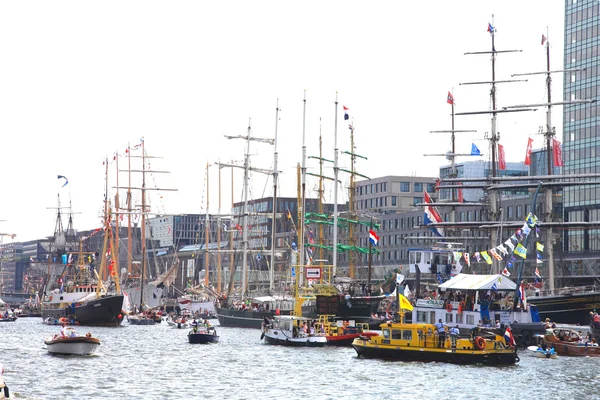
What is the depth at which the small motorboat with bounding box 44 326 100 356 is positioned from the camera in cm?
6938

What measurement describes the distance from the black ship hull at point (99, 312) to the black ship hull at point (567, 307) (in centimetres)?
5293

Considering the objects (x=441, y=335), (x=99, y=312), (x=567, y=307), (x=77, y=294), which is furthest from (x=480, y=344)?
(x=77, y=294)

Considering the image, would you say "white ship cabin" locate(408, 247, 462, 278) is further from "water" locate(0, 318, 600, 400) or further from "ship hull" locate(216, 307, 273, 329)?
"ship hull" locate(216, 307, 273, 329)

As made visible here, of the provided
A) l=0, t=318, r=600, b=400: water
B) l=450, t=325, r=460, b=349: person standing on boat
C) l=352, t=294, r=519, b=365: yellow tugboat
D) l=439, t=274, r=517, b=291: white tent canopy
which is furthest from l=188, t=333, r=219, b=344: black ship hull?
l=450, t=325, r=460, b=349: person standing on boat

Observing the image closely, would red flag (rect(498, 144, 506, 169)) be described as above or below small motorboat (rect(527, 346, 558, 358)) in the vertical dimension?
above

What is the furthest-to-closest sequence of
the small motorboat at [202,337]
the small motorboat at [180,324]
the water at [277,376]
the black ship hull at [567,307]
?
1. the small motorboat at [180,324]
2. the black ship hull at [567,307]
3. the small motorboat at [202,337]
4. the water at [277,376]

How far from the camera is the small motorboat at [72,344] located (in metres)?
69.4

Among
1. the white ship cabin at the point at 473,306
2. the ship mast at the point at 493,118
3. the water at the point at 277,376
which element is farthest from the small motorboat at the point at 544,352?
the ship mast at the point at 493,118

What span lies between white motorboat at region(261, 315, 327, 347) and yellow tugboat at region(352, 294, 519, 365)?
1378 centimetres

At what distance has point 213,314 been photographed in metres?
176

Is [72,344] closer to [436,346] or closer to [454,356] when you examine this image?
[436,346]

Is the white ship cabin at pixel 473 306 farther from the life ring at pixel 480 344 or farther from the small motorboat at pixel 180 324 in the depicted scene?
the small motorboat at pixel 180 324

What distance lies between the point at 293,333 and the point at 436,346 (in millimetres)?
19877

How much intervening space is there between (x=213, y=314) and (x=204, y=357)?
10298 centimetres
